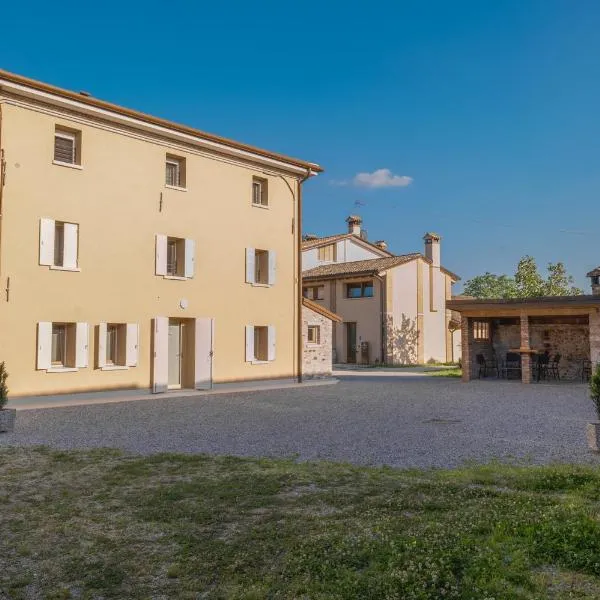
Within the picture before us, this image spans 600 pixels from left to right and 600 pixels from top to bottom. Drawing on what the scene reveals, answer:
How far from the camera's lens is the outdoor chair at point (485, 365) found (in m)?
20.2

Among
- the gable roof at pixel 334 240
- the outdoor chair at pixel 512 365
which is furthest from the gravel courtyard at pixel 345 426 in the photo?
the gable roof at pixel 334 240

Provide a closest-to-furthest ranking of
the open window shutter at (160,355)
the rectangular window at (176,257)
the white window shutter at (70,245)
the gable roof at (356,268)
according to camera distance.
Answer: the white window shutter at (70,245) < the open window shutter at (160,355) < the rectangular window at (176,257) < the gable roof at (356,268)

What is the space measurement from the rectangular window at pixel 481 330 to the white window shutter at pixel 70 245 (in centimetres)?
1346

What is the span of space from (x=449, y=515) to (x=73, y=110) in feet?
43.3

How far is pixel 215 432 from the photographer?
9398mm

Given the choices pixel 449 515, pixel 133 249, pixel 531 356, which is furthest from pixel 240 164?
pixel 449 515

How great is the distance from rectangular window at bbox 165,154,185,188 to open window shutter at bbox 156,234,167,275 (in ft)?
5.92

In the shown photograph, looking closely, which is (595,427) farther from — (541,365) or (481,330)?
(481,330)

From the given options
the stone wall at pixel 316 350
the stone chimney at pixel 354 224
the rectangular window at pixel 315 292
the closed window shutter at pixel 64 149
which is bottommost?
the stone wall at pixel 316 350

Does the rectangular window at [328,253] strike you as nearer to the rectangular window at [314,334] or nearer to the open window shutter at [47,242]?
the rectangular window at [314,334]

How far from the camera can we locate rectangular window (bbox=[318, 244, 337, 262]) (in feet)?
113

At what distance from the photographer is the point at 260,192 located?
1886cm

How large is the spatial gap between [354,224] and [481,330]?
1839 cm

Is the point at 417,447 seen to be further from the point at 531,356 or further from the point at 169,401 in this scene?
the point at 531,356
